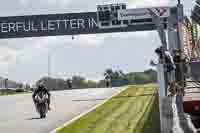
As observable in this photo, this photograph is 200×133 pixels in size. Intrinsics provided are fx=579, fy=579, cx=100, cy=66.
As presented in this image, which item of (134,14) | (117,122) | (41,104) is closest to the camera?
(117,122)

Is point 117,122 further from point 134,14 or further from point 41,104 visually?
point 134,14

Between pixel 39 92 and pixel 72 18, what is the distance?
24.0 meters

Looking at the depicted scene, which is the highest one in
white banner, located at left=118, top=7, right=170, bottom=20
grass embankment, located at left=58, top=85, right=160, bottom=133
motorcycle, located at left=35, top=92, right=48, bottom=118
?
white banner, located at left=118, top=7, right=170, bottom=20

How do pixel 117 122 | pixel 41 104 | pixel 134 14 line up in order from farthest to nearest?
pixel 134 14 → pixel 41 104 → pixel 117 122

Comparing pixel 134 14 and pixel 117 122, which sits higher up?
pixel 134 14

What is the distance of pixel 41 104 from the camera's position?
75.5 ft

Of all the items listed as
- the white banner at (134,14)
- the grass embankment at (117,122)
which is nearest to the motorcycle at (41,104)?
the grass embankment at (117,122)

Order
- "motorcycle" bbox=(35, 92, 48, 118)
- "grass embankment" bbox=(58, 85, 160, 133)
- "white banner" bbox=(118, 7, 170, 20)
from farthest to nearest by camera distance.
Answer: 1. "white banner" bbox=(118, 7, 170, 20)
2. "motorcycle" bbox=(35, 92, 48, 118)
3. "grass embankment" bbox=(58, 85, 160, 133)

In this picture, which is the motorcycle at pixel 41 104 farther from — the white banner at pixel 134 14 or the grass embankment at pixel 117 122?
the white banner at pixel 134 14

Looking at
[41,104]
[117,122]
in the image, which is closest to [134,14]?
[41,104]

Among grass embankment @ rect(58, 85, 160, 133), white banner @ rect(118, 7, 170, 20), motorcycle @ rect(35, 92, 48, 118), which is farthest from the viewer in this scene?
white banner @ rect(118, 7, 170, 20)

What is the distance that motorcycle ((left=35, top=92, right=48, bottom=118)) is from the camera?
75.4ft

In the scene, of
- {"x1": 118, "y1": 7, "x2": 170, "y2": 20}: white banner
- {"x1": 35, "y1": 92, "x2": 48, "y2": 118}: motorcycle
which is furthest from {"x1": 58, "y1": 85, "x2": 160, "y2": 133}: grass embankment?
{"x1": 118, "y1": 7, "x2": 170, "y2": 20}: white banner

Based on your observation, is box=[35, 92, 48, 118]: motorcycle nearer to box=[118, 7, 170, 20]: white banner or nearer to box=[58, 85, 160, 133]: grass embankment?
box=[58, 85, 160, 133]: grass embankment
